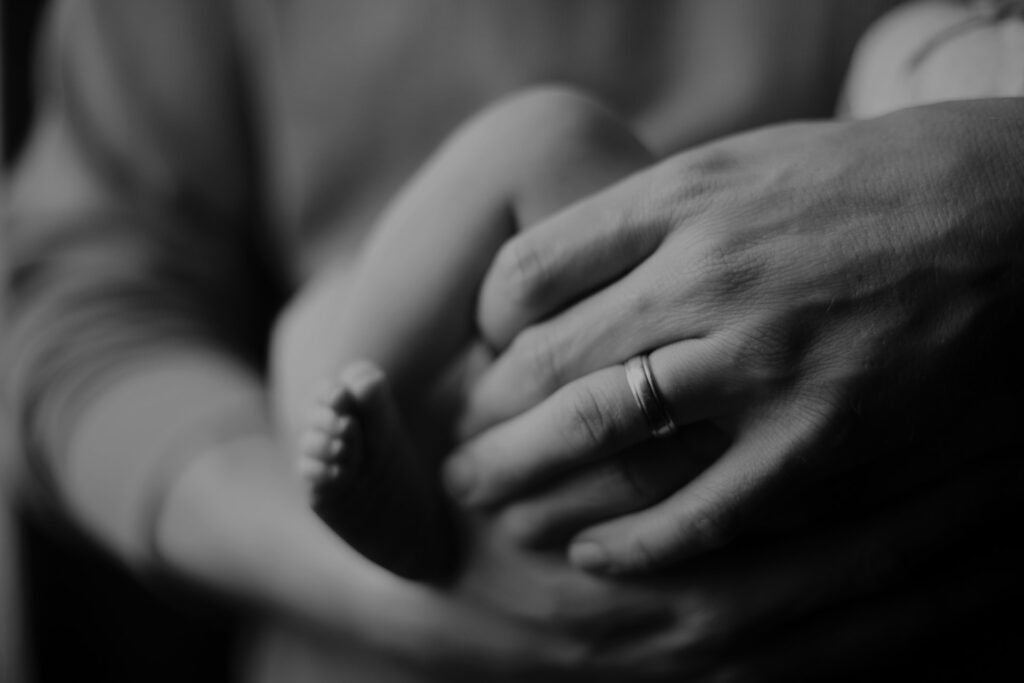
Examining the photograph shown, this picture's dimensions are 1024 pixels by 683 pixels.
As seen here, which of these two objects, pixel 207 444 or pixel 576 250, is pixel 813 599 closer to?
pixel 576 250

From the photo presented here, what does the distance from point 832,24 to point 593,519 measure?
19.2 inches

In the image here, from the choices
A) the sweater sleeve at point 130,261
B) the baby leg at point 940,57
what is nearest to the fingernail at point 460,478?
the sweater sleeve at point 130,261

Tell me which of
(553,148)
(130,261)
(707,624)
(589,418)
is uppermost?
(130,261)

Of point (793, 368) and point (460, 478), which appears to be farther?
point (460, 478)

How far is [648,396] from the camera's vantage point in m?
0.51

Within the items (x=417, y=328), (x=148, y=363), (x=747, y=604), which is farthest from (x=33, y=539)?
(x=747, y=604)

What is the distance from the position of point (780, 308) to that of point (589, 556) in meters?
0.22

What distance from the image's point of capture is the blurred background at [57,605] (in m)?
1.09

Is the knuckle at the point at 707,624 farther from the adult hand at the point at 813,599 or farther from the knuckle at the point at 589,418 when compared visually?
the knuckle at the point at 589,418

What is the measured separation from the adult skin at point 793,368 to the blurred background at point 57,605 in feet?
2.55

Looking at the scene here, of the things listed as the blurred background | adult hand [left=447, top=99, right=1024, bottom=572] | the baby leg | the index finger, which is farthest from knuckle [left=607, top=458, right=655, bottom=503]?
the blurred background

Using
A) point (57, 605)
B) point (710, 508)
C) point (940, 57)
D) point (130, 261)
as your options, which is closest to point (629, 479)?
point (710, 508)

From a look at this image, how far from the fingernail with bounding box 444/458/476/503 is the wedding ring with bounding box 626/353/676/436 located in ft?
0.44

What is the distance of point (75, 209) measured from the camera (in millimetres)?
857
